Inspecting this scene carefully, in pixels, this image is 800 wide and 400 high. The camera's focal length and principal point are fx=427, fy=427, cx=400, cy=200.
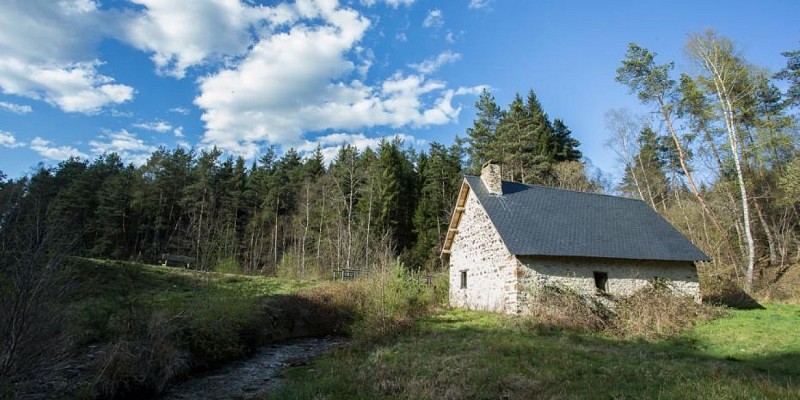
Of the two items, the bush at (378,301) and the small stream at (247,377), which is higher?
the bush at (378,301)

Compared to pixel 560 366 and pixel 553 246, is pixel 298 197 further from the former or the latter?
pixel 560 366

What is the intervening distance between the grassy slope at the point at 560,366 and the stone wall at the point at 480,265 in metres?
2.49

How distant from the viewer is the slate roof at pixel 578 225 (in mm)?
16062

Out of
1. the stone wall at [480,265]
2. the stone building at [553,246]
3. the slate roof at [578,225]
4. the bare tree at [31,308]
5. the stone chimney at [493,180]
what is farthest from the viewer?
the stone chimney at [493,180]

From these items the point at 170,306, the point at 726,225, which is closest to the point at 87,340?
the point at 170,306

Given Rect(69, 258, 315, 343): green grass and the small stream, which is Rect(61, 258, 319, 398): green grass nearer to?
Rect(69, 258, 315, 343): green grass

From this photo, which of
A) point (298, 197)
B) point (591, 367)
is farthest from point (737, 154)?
point (298, 197)

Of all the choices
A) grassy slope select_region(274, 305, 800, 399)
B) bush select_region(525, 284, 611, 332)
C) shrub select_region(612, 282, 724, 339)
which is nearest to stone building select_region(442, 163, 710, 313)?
bush select_region(525, 284, 611, 332)

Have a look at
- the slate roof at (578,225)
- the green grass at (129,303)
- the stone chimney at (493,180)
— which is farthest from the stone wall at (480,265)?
the green grass at (129,303)

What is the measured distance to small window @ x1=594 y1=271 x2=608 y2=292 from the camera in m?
16.1

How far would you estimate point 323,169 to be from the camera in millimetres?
43812

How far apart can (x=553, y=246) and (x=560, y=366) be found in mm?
7824

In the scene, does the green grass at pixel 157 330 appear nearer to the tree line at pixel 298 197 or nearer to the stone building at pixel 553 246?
the stone building at pixel 553 246

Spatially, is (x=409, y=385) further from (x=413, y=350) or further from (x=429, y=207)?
(x=429, y=207)
